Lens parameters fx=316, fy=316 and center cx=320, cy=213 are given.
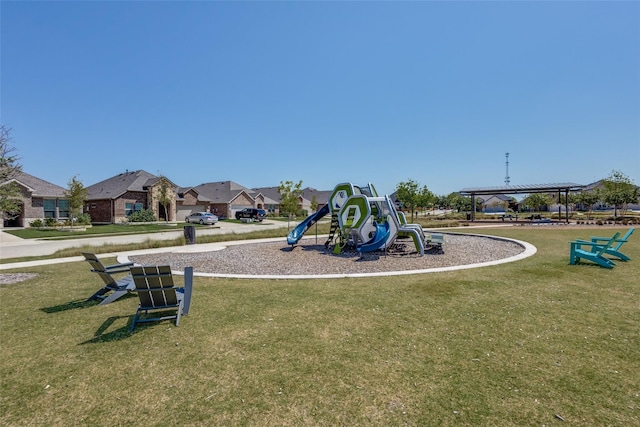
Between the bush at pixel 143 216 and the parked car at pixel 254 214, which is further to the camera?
the parked car at pixel 254 214

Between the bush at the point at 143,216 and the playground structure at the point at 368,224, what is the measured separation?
34278 mm

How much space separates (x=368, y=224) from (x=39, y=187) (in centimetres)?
3867

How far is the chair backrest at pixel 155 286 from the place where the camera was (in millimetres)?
5302

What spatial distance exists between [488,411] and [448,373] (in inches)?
27.6

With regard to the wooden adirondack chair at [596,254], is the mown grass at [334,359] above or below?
below

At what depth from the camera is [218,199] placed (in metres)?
57.2

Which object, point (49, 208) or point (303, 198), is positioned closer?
point (49, 208)

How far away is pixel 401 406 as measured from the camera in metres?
3.26

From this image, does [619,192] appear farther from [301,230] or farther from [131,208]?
[131,208]

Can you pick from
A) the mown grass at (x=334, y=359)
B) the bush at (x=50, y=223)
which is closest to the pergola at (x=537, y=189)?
the mown grass at (x=334, y=359)

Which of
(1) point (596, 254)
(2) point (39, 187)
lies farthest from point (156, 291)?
(2) point (39, 187)

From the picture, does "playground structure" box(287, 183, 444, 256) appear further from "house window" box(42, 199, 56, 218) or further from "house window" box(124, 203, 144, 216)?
"house window" box(124, 203, 144, 216)

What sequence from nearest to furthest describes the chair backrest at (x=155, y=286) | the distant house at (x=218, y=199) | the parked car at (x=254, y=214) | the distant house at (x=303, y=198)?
1. the chair backrest at (x=155, y=286)
2. the parked car at (x=254, y=214)
3. the distant house at (x=218, y=199)
4. the distant house at (x=303, y=198)

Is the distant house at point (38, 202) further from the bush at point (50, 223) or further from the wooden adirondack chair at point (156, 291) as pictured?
the wooden adirondack chair at point (156, 291)
